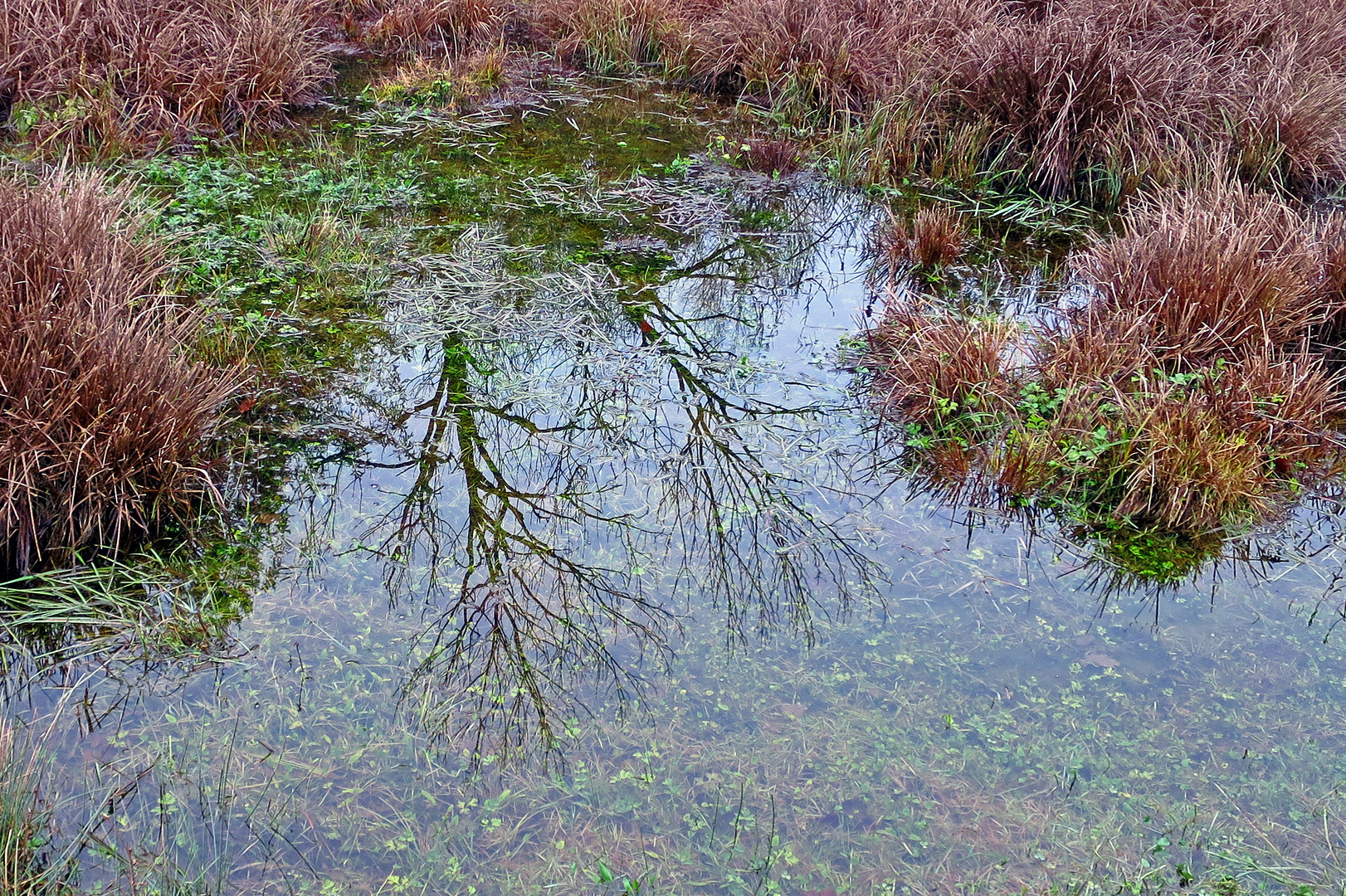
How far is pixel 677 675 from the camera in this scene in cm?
324

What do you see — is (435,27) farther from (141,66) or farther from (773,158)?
(773,158)

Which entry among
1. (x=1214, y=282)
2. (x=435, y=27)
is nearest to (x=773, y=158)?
(x=1214, y=282)

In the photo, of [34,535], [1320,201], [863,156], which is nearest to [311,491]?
[34,535]

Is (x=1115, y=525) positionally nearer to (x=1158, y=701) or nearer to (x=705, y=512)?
(x=1158, y=701)

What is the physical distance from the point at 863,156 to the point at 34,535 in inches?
212

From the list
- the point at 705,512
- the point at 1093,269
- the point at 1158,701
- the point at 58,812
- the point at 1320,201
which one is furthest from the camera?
the point at 1320,201

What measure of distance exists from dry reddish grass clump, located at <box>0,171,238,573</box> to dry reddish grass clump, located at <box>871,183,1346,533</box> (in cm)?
282

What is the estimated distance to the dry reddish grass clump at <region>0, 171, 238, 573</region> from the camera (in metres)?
3.30

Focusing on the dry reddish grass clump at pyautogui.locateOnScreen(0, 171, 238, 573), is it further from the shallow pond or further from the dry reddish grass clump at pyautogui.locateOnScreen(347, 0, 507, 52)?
the dry reddish grass clump at pyautogui.locateOnScreen(347, 0, 507, 52)

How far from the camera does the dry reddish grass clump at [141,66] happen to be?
647cm

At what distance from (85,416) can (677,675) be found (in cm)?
213

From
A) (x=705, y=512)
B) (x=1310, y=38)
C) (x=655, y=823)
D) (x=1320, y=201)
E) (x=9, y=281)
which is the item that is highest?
(x=1310, y=38)

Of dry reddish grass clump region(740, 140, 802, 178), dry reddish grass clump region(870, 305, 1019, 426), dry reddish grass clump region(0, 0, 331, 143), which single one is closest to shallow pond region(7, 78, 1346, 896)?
dry reddish grass clump region(870, 305, 1019, 426)

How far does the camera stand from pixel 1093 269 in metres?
5.12
